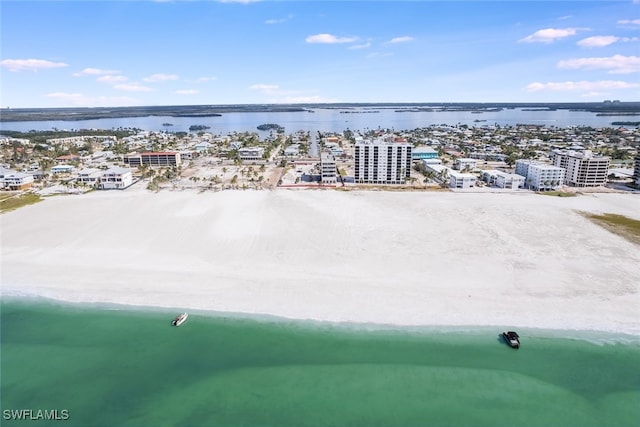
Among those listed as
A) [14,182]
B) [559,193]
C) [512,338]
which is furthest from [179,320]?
[14,182]

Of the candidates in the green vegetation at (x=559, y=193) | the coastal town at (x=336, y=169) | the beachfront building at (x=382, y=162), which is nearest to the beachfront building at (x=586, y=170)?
the coastal town at (x=336, y=169)

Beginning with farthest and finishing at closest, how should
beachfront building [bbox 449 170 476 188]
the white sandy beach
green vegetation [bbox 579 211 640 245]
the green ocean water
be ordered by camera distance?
beachfront building [bbox 449 170 476 188], green vegetation [bbox 579 211 640 245], the white sandy beach, the green ocean water

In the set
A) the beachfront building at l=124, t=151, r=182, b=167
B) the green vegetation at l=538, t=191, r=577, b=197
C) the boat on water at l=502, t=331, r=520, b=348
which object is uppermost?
the beachfront building at l=124, t=151, r=182, b=167

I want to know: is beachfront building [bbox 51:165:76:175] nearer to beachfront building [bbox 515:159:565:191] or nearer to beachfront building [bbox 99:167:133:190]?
beachfront building [bbox 99:167:133:190]

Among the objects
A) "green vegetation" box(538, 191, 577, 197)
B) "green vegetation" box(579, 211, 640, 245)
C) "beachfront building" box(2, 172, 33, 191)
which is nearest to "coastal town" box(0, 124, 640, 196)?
"beachfront building" box(2, 172, 33, 191)

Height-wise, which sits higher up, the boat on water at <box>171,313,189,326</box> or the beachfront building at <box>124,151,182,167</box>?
the beachfront building at <box>124,151,182,167</box>

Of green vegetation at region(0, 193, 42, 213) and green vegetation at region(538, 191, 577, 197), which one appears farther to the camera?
green vegetation at region(538, 191, 577, 197)

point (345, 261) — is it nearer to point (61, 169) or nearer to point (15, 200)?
point (15, 200)
